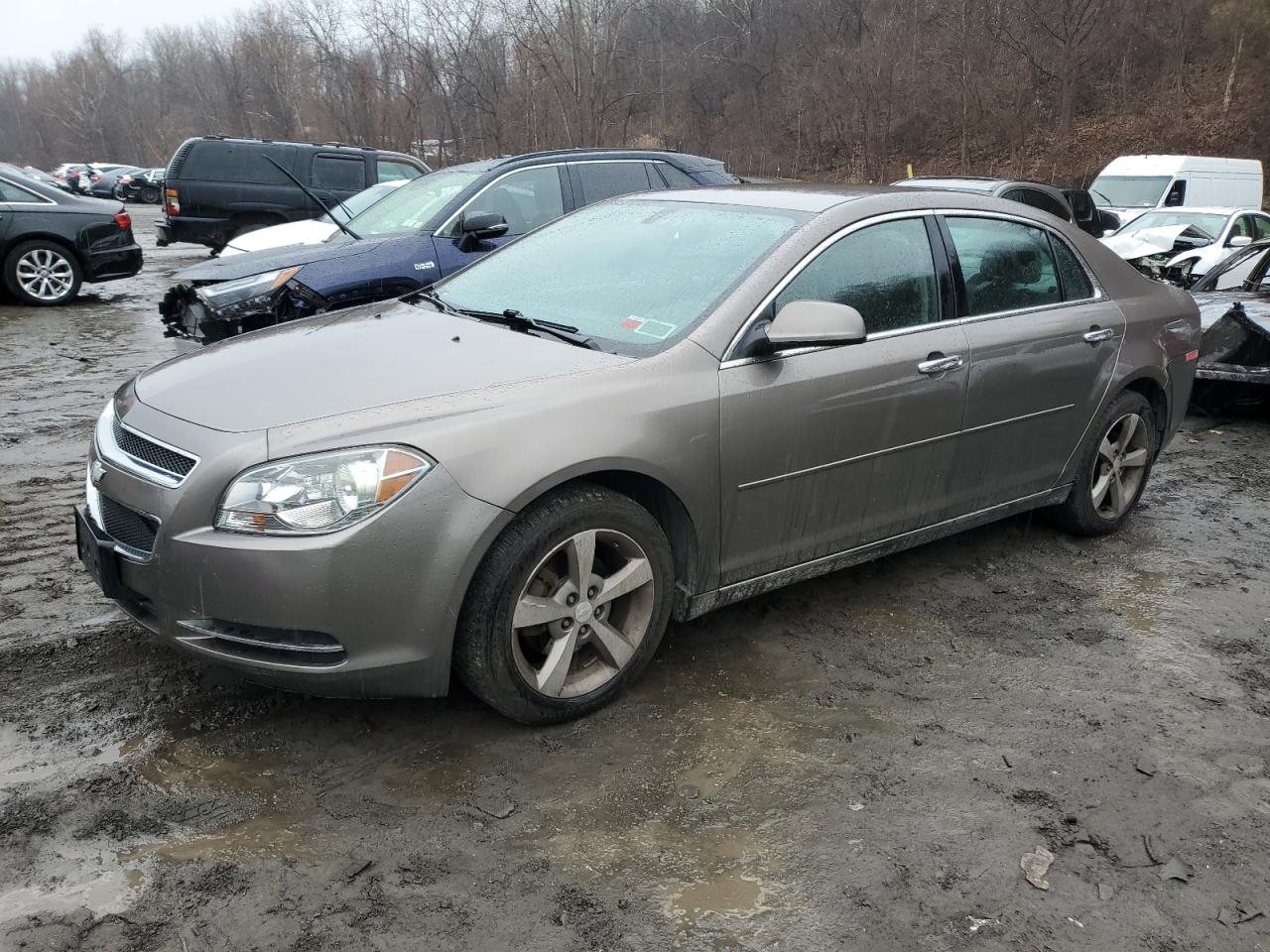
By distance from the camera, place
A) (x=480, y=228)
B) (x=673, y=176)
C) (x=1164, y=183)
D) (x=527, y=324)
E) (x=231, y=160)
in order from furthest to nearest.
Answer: (x=1164, y=183) → (x=231, y=160) → (x=673, y=176) → (x=480, y=228) → (x=527, y=324)

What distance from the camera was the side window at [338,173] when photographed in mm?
14742

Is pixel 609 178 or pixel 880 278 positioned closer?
pixel 880 278

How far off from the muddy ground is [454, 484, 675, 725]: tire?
0.49 ft

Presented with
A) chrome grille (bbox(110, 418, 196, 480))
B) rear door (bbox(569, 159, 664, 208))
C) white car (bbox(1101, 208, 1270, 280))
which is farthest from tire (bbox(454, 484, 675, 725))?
white car (bbox(1101, 208, 1270, 280))

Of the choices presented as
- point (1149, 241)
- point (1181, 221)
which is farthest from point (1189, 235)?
point (1181, 221)

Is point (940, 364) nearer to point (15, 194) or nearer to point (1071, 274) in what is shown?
point (1071, 274)

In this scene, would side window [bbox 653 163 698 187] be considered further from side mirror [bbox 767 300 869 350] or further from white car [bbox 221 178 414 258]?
side mirror [bbox 767 300 869 350]

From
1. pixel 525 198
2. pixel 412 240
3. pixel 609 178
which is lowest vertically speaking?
pixel 412 240

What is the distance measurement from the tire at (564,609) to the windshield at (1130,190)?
18.4m

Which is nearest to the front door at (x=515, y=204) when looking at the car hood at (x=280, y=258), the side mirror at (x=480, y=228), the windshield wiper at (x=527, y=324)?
the car hood at (x=280, y=258)

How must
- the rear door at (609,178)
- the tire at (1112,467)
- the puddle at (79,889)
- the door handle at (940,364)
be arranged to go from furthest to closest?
the rear door at (609,178), the tire at (1112,467), the door handle at (940,364), the puddle at (79,889)

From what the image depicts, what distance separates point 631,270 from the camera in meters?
3.77

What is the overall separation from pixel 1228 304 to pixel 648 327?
251 inches

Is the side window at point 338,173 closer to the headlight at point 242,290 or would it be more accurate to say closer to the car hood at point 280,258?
the car hood at point 280,258
